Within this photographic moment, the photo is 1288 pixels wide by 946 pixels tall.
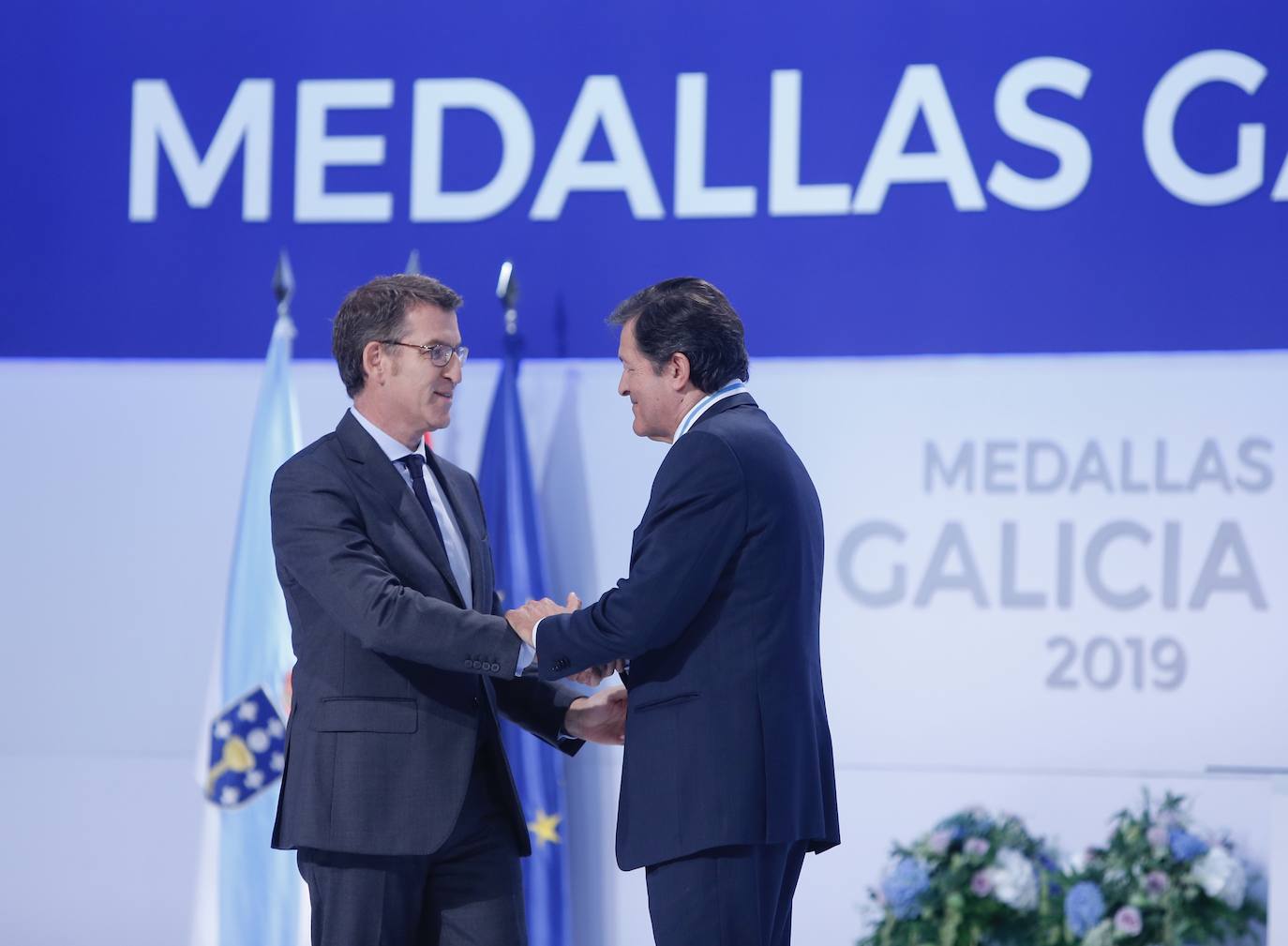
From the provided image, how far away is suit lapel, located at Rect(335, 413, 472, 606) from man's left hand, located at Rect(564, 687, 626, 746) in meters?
0.38

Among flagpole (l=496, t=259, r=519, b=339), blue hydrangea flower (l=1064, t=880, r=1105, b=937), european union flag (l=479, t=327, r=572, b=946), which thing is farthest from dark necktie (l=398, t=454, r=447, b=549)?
blue hydrangea flower (l=1064, t=880, r=1105, b=937)

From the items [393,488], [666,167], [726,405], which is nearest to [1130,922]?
[726,405]

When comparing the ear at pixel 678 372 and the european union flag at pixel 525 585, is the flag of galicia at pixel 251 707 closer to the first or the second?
the european union flag at pixel 525 585

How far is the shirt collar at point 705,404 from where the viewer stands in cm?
284

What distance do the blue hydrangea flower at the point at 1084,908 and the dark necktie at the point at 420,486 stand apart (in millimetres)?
2225

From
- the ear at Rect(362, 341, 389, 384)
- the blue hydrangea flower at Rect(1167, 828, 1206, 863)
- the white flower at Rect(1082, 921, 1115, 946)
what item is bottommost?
the white flower at Rect(1082, 921, 1115, 946)

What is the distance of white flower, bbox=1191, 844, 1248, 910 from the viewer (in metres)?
4.12

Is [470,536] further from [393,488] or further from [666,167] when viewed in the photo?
[666,167]

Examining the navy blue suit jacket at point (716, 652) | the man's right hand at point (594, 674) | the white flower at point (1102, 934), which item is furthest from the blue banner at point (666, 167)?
the navy blue suit jacket at point (716, 652)

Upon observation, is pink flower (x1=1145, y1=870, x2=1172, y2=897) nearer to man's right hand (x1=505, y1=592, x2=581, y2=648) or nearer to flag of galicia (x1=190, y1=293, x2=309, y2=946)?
man's right hand (x1=505, y1=592, x2=581, y2=648)

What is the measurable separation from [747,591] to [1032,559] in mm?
2220

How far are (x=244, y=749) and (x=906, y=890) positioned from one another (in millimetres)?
2053

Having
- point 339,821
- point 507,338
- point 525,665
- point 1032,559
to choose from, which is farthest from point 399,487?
point 1032,559

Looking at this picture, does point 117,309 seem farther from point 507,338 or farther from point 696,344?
point 696,344
